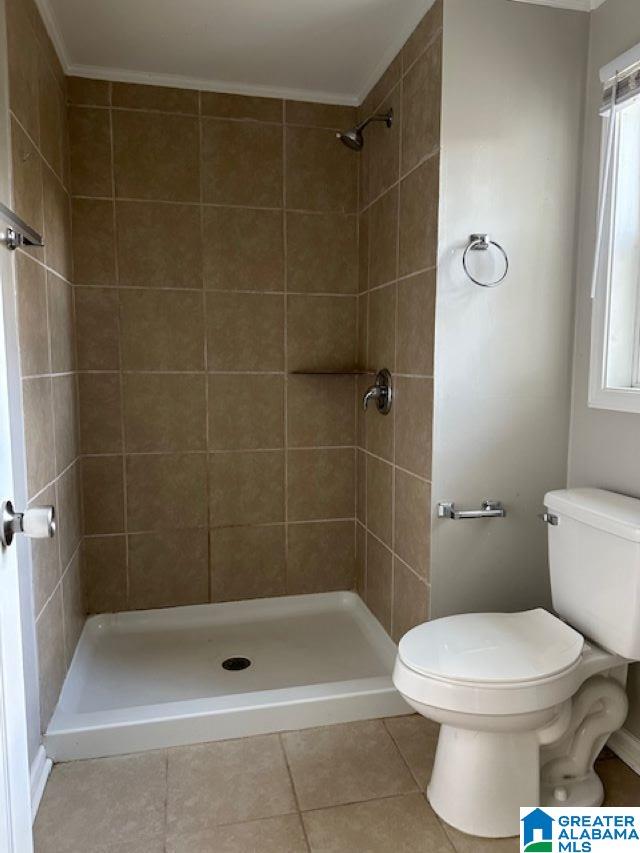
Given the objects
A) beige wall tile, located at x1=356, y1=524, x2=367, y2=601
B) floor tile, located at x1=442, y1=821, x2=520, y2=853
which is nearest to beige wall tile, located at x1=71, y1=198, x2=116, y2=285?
beige wall tile, located at x1=356, y1=524, x2=367, y2=601

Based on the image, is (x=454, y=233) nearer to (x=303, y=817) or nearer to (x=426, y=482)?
(x=426, y=482)

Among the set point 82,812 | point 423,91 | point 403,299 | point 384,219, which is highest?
point 423,91

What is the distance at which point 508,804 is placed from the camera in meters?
1.51

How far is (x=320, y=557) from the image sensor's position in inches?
108

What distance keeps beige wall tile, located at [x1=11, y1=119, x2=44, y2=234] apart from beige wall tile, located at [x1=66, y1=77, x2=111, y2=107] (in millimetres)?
619

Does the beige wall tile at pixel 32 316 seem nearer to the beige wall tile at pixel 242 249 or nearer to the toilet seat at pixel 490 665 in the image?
the beige wall tile at pixel 242 249

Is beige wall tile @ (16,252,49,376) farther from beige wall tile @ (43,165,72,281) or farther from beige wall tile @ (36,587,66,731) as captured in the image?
beige wall tile @ (36,587,66,731)

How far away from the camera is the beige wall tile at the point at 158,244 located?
2.41 meters

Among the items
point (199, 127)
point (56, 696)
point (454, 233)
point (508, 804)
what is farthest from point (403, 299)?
point (56, 696)

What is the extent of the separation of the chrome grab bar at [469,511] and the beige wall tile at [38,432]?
1.21m

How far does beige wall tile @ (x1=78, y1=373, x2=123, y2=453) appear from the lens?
96.0 inches

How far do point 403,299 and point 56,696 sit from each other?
174cm

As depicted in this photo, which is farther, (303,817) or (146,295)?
(146,295)

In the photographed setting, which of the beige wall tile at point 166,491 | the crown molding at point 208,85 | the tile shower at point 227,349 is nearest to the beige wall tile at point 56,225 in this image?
the tile shower at point 227,349
